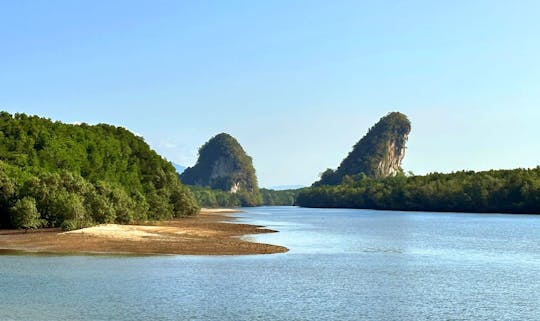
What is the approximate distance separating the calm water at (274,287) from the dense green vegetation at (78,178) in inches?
1010

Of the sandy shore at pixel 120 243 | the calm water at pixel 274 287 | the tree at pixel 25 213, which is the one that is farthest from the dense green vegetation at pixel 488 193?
the tree at pixel 25 213

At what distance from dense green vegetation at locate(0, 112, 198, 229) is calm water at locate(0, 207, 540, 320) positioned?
84.2 ft

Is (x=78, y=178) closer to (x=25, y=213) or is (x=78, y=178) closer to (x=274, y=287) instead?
(x=25, y=213)

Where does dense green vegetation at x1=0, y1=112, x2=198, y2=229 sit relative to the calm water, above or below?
above

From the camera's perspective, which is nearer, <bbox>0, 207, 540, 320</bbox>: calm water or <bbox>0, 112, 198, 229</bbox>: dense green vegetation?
<bbox>0, 207, 540, 320</bbox>: calm water

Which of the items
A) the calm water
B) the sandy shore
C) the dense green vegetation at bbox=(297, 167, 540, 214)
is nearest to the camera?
the calm water

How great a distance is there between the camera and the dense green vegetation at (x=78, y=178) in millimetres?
67312

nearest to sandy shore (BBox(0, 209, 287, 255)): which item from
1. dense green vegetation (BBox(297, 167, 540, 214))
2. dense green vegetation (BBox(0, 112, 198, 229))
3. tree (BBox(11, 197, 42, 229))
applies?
tree (BBox(11, 197, 42, 229))

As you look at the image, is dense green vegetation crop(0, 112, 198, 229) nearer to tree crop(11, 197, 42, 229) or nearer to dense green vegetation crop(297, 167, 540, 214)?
tree crop(11, 197, 42, 229)

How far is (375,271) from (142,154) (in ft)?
281

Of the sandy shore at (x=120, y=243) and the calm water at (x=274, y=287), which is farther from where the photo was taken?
the sandy shore at (x=120, y=243)

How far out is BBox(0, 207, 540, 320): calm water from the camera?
2573cm

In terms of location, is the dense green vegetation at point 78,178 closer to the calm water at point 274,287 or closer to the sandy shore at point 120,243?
the sandy shore at point 120,243

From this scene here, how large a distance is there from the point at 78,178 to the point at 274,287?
4729 centimetres
